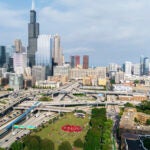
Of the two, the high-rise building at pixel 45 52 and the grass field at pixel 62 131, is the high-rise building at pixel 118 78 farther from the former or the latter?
the grass field at pixel 62 131

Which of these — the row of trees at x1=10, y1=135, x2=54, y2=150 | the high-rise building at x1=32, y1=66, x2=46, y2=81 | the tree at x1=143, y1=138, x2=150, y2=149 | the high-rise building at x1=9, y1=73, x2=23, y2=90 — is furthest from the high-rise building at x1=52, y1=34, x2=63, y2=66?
the tree at x1=143, y1=138, x2=150, y2=149

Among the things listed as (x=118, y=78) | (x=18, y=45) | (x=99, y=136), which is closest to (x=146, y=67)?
(x=118, y=78)

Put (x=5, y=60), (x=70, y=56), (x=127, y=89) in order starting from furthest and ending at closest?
(x=70, y=56) < (x=5, y=60) < (x=127, y=89)

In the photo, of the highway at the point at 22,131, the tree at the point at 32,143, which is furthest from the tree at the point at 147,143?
the highway at the point at 22,131

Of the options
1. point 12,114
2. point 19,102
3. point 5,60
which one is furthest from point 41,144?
point 5,60

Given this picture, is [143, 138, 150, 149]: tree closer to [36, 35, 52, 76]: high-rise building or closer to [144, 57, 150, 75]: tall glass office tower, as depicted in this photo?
[36, 35, 52, 76]: high-rise building

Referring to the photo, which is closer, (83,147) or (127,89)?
(83,147)

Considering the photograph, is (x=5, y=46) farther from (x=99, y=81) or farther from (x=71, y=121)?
(x=71, y=121)

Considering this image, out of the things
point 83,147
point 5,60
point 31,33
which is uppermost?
point 31,33

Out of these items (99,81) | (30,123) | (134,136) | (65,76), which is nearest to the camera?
(134,136)
